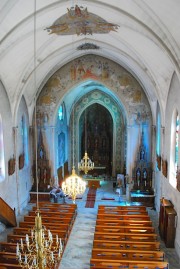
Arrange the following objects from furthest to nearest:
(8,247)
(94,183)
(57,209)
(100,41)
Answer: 1. (94,183)
2. (57,209)
3. (100,41)
4. (8,247)

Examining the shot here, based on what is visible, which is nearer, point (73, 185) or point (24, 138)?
point (73, 185)

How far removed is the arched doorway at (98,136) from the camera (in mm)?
28266

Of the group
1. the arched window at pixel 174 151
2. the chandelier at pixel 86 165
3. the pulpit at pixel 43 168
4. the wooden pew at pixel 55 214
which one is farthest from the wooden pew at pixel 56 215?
the arched window at pixel 174 151

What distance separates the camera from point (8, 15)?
10641 mm

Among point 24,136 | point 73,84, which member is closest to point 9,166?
point 24,136

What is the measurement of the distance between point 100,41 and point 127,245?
461 inches

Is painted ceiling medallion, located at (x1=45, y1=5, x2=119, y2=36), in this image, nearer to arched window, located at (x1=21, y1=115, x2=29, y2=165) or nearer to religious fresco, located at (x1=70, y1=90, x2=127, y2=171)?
arched window, located at (x1=21, y1=115, x2=29, y2=165)

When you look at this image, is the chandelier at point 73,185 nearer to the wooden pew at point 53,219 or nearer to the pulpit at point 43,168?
the wooden pew at point 53,219

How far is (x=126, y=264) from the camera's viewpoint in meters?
10.6

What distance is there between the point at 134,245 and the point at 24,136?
11359 mm

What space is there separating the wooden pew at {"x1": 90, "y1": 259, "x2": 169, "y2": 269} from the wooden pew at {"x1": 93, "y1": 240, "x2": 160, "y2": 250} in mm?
1478

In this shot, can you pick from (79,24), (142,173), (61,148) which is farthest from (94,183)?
(79,24)

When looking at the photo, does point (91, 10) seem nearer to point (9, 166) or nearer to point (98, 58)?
point (98, 58)

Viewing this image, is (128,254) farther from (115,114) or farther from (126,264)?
(115,114)
